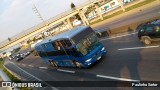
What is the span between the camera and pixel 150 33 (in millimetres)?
18000

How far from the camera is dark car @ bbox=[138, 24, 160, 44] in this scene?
17.3 metres

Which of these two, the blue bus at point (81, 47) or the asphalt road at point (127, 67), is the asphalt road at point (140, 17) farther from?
the asphalt road at point (127, 67)

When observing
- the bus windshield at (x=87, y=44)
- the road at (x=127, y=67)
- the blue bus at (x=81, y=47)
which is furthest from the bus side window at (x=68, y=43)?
the road at (x=127, y=67)

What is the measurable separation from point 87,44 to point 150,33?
199 inches

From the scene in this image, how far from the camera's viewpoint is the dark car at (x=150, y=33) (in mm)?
17297

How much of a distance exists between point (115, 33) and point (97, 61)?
10.6 m

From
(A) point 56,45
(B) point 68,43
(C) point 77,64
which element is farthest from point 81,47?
(A) point 56,45

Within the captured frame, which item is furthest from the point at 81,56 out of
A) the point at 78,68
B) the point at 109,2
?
the point at 109,2

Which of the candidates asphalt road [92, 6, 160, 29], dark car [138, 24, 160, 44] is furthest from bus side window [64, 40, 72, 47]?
asphalt road [92, 6, 160, 29]

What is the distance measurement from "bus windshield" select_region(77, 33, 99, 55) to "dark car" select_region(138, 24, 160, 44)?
3.85m

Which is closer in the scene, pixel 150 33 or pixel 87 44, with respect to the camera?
pixel 150 33

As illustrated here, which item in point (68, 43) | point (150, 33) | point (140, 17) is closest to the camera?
point (150, 33)

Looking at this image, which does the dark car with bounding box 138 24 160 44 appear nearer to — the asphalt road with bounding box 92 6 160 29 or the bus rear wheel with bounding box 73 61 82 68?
the bus rear wheel with bounding box 73 61 82 68

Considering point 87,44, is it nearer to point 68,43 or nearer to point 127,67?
point 68,43
